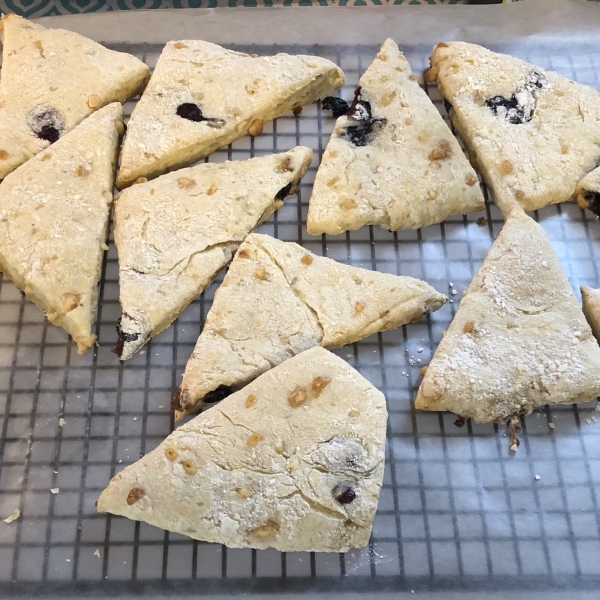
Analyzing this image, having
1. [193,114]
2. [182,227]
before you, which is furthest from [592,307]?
[193,114]

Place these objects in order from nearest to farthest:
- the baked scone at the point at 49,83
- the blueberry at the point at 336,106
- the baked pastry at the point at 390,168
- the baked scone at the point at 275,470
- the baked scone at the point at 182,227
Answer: the baked scone at the point at 275,470, the baked scone at the point at 182,227, the baked pastry at the point at 390,168, the baked scone at the point at 49,83, the blueberry at the point at 336,106

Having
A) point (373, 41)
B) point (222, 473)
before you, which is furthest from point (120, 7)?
point (222, 473)

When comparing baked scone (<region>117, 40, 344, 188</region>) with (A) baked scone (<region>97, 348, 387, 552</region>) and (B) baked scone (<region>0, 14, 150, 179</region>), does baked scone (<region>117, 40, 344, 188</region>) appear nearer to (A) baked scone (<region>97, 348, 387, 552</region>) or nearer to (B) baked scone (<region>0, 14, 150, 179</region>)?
(B) baked scone (<region>0, 14, 150, 179</region>)

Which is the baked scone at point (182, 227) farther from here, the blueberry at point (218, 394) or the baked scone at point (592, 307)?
the baked scone at point (592, 307)

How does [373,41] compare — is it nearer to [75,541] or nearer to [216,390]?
[216,390]

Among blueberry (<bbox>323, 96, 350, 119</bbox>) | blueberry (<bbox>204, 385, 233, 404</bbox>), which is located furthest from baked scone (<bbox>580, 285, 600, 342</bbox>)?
blueberry (<bbox>204, 385, 233, 404</bbox>)

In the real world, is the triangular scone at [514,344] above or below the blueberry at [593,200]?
below

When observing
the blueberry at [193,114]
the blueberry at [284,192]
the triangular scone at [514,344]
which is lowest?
the triangular scone at [514,344]

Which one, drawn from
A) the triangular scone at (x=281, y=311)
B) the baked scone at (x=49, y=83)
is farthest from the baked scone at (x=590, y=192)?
the baked scone at (x=49, y=83)
